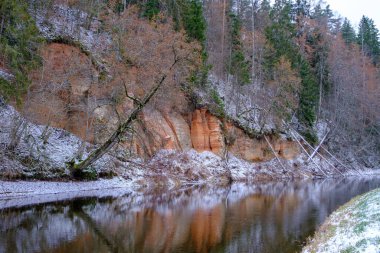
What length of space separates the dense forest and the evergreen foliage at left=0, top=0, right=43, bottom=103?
69 millimetres

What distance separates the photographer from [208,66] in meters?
41.9

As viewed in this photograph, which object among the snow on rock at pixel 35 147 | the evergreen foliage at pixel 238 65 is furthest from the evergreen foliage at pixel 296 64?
the snow on rock at pixel 35 147

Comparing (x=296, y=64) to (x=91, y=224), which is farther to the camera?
(x=296, y=64)

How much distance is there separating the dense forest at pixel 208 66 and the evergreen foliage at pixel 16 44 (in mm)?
69

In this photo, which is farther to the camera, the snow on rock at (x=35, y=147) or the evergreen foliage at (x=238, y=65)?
the evergreen foliage at (x=238, y=65)

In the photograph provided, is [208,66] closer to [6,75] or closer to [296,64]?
[296,64]

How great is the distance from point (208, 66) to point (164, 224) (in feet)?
87.4

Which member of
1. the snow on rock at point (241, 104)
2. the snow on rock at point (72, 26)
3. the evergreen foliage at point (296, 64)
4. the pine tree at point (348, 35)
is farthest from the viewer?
the pine tree at point (348, 35)

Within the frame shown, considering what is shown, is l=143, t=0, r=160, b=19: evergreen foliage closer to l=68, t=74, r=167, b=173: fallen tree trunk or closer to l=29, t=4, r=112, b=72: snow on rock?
l=29, t=4, r=112, b=72: snow on rock

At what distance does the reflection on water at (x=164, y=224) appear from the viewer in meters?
13.8

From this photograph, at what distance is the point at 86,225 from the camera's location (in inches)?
662

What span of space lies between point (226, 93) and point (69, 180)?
28778mm

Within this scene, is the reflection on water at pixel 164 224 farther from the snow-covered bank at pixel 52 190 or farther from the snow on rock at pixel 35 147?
the snow on rock at pixel 35 147

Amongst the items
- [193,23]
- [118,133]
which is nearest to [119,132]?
[118,133]
